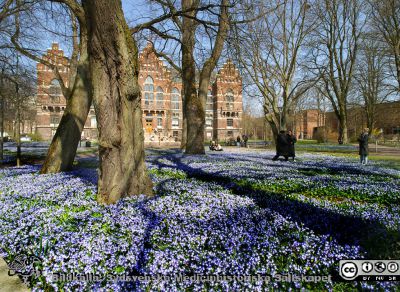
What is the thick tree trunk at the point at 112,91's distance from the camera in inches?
183

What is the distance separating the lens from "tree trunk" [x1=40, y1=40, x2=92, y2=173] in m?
9.12

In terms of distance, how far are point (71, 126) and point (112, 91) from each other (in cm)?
528

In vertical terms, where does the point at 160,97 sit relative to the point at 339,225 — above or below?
above

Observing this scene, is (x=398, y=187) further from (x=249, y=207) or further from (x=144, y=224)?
(x=144, y=224)

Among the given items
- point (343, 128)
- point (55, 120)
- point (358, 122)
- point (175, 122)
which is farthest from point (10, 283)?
point (358, 122)

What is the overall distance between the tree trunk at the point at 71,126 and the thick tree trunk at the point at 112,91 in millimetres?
4946

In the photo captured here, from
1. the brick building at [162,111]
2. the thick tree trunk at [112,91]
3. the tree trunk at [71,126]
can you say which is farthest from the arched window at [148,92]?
the thick tree trunk at [112,91]

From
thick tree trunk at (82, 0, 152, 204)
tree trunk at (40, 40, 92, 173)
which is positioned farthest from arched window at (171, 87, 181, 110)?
thick tree trunk at (82, 0, 152, 204)

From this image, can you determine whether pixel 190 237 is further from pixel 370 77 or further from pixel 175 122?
pixel 175 122

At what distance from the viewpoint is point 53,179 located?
23.1 ft

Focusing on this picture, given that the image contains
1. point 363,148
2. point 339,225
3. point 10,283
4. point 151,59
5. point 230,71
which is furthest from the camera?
point 151,59

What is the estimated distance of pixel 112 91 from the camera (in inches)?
190

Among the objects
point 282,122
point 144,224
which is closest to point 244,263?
point 144,224

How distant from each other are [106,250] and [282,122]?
2355cm
